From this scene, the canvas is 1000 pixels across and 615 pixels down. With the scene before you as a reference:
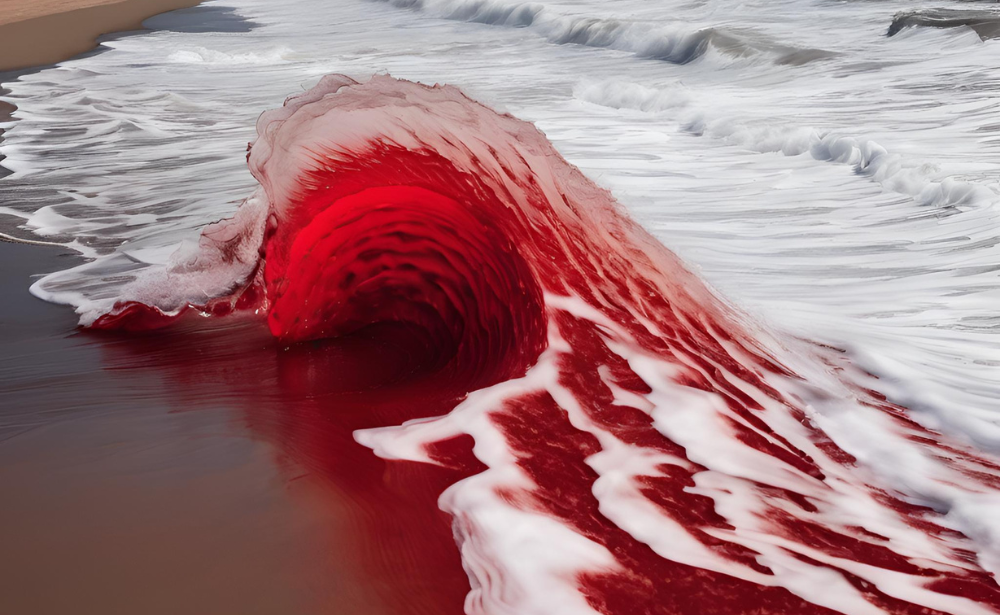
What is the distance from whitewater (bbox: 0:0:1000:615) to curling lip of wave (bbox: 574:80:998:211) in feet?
0.08

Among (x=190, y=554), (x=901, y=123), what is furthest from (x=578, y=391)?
(x=901, y=123)

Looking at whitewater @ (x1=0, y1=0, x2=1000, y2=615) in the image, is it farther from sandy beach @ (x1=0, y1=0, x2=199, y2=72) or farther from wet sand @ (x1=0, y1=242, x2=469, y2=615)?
sandy beach @ (x1=0, y1=0, x2=199, y2=72)

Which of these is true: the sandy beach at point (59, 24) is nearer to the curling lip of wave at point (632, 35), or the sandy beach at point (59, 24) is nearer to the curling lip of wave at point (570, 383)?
the curling lip of wave at point (632, 35)

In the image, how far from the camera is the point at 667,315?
2572 millimetres

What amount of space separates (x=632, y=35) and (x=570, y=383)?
8.97 meters

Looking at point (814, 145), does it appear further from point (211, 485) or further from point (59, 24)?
point (59, 24)

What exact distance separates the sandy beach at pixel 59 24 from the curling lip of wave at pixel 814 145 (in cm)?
684

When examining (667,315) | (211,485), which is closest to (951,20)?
(667,315)

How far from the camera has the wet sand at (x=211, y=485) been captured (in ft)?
5.04

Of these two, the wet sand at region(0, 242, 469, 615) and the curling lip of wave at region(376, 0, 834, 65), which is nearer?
the wet sand at region(0, 242, 469, 615)

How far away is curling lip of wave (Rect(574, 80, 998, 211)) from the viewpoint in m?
4.10

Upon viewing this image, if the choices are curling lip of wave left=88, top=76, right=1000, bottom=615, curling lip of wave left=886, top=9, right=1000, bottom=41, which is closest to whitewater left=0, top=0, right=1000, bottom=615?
curling lip of wave left=88, top=76, right=1000, bottom=615

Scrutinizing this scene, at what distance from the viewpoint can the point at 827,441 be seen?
85.8 inches

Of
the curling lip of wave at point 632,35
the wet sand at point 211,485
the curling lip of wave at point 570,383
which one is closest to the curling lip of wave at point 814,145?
the curling lip of wave at point 632,35
